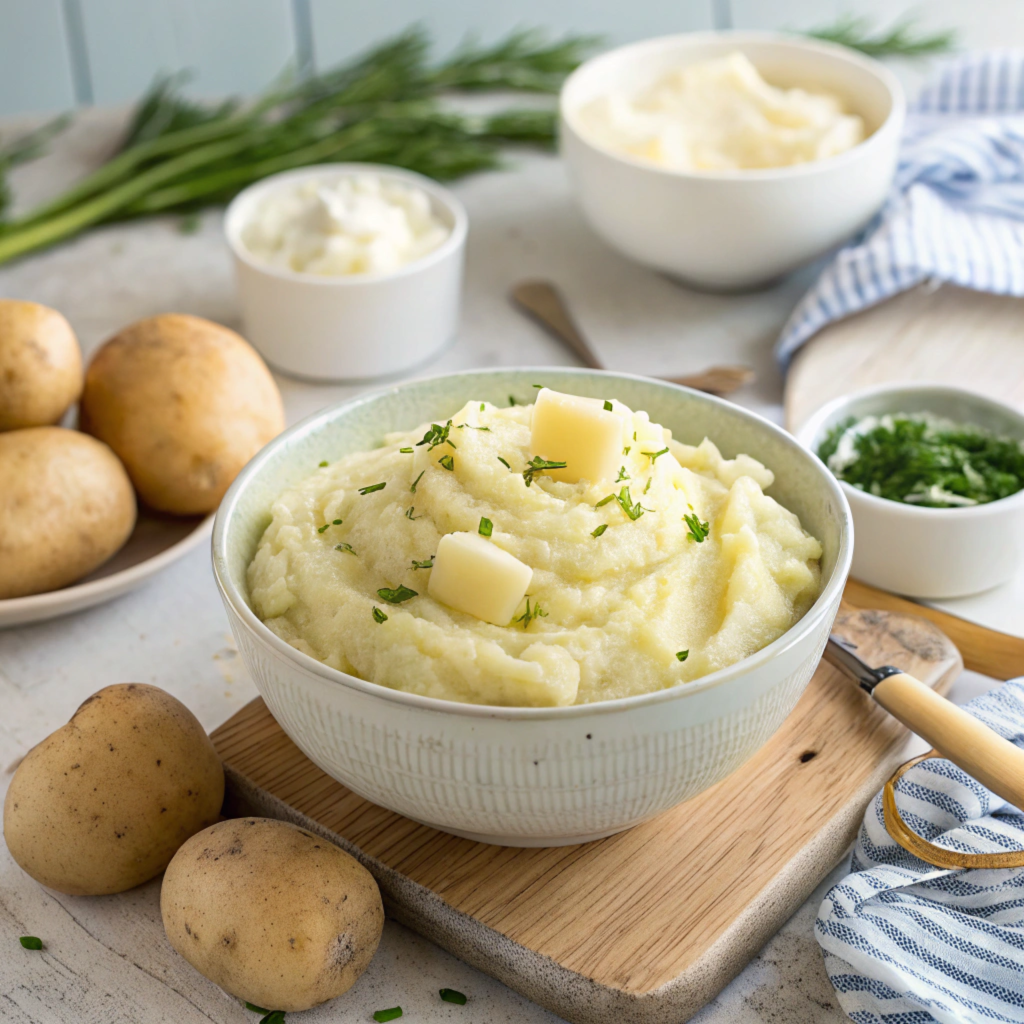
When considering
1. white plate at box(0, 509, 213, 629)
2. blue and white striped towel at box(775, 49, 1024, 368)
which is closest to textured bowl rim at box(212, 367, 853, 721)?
white plate at box(0, 509, 213, 629)

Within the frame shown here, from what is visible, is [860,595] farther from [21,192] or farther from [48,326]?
[21,192]

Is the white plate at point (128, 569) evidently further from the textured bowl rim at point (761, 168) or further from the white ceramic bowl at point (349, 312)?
the textured bowl rim at point (761, 168)

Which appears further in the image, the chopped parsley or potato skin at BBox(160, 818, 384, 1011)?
the chopped parsley

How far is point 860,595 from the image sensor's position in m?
2.21

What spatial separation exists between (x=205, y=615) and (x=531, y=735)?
110 cm

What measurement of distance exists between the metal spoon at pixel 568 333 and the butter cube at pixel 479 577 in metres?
1.34

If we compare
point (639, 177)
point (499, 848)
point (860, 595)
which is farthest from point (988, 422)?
point (499, 848)

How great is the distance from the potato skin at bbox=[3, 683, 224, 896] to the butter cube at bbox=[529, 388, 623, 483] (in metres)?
0.66

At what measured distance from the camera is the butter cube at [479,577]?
1.47 meters

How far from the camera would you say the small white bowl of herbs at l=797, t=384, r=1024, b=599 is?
83.2 inches

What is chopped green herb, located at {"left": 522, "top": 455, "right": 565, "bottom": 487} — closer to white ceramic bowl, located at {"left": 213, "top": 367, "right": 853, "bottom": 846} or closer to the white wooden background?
white ceramic bowl, located at {"left": 213, "top": 367, "right": 853, "bottom": 846}

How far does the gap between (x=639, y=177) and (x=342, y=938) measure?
2.07 m

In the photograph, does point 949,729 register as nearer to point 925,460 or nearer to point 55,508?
point 925,460

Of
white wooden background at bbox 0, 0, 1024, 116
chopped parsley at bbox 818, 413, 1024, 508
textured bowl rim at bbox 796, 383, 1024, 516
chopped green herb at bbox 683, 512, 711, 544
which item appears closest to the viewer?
chopped green herb at bbox 683, 512, 711, 544
